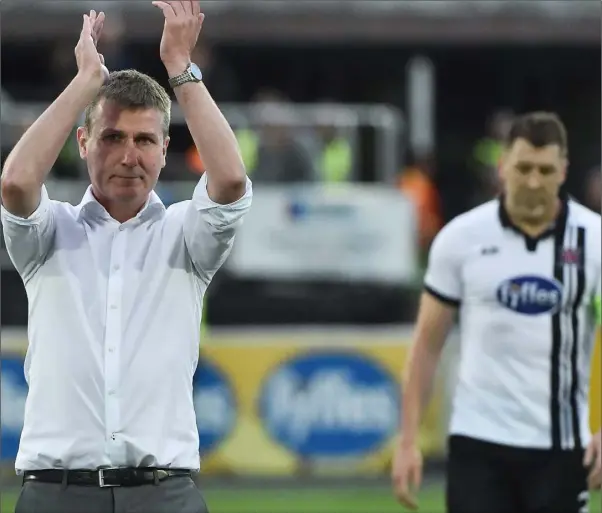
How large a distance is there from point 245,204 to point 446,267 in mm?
2186

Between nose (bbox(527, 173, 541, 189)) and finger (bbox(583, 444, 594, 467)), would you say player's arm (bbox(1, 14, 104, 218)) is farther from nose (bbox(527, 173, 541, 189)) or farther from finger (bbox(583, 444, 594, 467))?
finger (bbox(583, 444, 594, 467))

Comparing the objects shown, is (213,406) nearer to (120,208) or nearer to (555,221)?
(555,221)

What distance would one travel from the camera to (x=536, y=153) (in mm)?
6109

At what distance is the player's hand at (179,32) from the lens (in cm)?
412

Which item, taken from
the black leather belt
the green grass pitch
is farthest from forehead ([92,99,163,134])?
the green grass pitch

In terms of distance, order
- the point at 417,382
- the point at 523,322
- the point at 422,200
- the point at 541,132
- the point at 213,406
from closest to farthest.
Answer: the point at 523,322 → the point at 541,132 → the point at 417,382 → the point at 213,406 → the point at 422,200

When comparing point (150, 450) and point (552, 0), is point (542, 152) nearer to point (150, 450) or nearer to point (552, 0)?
point (150, 450)

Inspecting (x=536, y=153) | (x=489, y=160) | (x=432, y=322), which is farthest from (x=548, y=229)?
(x=489, y=160)

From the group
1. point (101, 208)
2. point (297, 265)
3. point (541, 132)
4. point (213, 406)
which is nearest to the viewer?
point (101, 208)

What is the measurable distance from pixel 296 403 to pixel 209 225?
25.7ft

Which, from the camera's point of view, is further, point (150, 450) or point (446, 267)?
point (446, 267)

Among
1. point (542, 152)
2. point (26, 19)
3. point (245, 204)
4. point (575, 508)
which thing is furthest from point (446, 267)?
point (26, 19)

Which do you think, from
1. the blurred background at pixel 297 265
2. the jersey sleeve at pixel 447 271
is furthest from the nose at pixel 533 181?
the blurred background at pixel 297 265

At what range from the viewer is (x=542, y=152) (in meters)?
6.11
